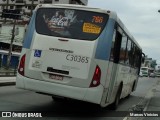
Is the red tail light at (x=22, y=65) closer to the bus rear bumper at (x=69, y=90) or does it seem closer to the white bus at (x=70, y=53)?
the white bus at (x=70, y=53)

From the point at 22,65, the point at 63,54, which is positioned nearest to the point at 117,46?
the point at 63,54

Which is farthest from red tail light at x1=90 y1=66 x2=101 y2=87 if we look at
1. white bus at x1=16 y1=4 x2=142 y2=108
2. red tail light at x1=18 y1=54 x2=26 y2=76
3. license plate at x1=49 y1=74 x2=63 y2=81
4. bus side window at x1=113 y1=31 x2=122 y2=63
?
red tail light at x1=18 y1=54 x2=26 y2=76

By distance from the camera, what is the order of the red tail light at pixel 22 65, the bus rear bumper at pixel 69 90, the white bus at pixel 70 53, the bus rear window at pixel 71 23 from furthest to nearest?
the red tail light at pixel 22 65
the bus rear window at pixel 71 23
the white bus at pixel 70 53
the bus rear bumper at pixel 69 90

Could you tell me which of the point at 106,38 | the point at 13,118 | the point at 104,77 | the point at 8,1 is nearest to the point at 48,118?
the point at 13,118

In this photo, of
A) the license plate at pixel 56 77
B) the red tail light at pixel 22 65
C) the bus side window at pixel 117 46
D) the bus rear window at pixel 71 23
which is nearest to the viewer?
the license plate at pixel 56 77

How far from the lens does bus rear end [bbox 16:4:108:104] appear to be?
35.7 feet

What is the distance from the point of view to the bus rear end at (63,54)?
10883 millimetres

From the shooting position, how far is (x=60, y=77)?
11.0 meters

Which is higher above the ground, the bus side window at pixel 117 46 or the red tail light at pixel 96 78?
the bus side window at pixel 117 46

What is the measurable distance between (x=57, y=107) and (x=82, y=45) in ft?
11.0

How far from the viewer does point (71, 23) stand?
37.2 feet

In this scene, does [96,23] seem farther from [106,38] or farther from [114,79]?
[114,79]

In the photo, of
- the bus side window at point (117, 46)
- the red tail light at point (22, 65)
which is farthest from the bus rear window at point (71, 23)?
the bus side window at point (117, 46)

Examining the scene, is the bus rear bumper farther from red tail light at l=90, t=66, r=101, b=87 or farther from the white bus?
red tail light at l=90, t=66, r=101, b=87
